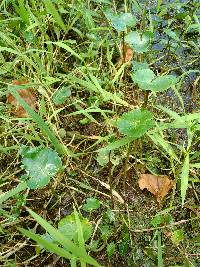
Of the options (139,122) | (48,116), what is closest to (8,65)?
(48,116)

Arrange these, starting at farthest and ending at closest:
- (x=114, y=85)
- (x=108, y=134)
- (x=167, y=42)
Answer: (x=167, y=42) < (x=114, y=85) < (x=108, y=134)

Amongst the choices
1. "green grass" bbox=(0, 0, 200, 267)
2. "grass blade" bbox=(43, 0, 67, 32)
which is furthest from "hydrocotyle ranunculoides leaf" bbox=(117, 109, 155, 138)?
"grass blade" bbox=(43, 0, 67, 32)

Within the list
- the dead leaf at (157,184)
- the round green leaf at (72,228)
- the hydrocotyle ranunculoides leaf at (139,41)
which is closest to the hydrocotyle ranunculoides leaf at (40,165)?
the round green leaf at (72,228)

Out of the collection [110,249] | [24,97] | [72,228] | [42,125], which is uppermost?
[42,125]

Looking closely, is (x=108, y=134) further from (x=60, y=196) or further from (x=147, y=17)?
(x=147, y=17)

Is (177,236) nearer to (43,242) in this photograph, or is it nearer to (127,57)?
(43,242)

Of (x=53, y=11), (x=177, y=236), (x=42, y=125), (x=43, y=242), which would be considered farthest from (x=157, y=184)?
(x=53, y=11)
